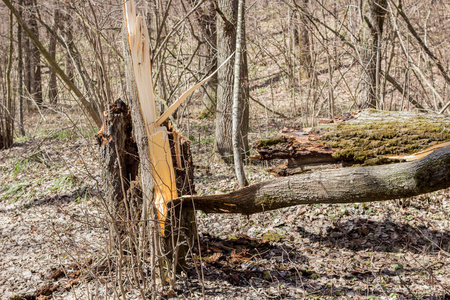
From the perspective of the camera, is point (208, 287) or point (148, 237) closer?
point (148, 237)

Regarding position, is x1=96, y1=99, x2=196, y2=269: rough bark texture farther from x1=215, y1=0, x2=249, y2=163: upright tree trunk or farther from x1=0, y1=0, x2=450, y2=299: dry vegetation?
x1=215, y1=0, x2=249, y2=163: upright tree trunk

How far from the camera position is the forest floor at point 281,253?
12.5ft

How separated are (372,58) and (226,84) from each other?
2.96 metres

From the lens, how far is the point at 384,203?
18.2 feet

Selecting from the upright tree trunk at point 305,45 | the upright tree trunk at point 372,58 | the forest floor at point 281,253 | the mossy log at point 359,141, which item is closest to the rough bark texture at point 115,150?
the forest floor at point 281,253

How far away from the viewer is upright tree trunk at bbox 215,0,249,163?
6809 mm

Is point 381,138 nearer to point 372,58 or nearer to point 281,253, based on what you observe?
point 281,253

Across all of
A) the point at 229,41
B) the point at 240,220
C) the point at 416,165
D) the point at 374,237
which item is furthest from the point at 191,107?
the point at 416,165

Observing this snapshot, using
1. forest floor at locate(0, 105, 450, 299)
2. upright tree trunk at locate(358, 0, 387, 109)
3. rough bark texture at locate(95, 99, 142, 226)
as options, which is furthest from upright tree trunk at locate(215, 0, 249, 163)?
rough bark texture at locate(95, 99, 142, 226)

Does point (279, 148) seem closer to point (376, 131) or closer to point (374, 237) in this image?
point (376, 131)

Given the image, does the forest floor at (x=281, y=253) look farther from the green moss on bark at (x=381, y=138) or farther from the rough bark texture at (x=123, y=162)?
the green moss on bark at (x=381, y=138)

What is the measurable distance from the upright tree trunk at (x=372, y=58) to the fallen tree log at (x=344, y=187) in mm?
4179

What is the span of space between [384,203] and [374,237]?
0.88 metres

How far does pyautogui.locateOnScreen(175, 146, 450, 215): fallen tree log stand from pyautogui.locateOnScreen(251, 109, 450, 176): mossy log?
3.22ft
